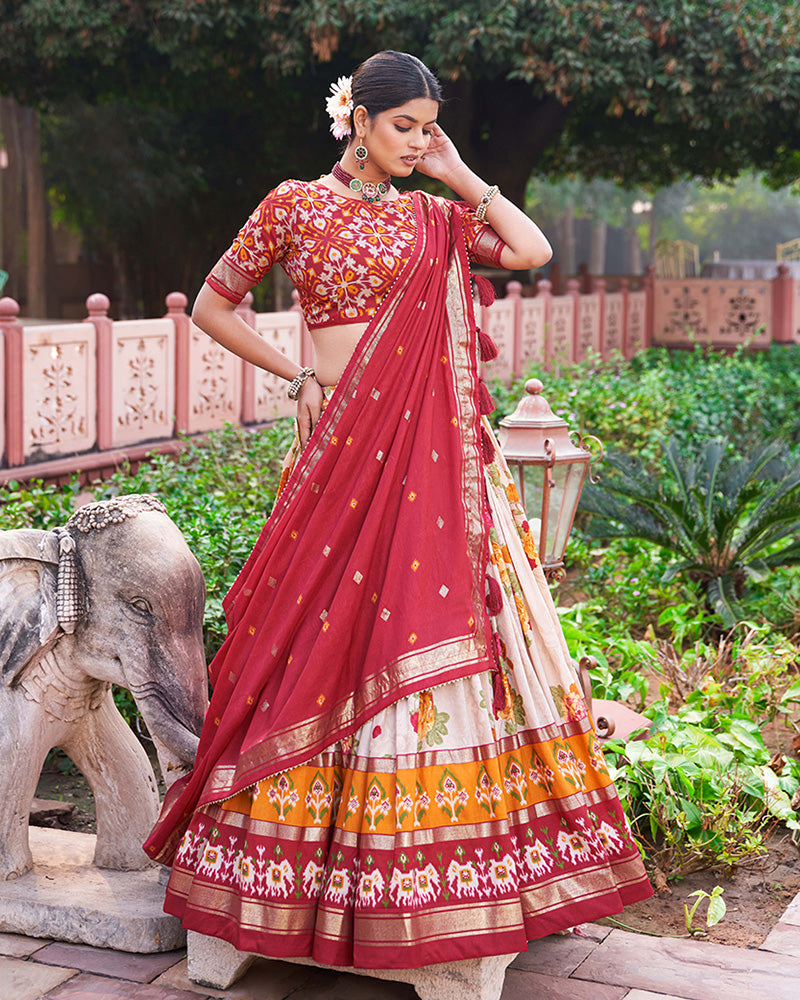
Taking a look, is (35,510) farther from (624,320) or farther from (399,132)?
(624,320)

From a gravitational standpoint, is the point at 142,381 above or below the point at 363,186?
below

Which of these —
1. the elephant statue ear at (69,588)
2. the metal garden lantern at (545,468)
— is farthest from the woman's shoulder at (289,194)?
the metal garden lantern at (545,468)

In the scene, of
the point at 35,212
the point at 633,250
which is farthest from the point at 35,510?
the point at 633,250

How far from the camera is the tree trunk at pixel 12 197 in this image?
17234mm

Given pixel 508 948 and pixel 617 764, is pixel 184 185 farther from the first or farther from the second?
pixel 508 948

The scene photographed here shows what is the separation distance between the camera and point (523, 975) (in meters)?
2.42

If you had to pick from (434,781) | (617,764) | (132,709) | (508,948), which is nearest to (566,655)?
(434,781)

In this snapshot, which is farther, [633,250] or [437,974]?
[633,250]

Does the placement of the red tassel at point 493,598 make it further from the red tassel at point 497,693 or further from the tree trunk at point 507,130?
the tree trunk at point 507,130

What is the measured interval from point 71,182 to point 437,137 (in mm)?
17089

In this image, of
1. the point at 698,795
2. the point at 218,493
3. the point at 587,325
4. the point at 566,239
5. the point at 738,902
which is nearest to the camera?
the point at 738,902

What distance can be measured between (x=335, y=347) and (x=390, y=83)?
54 cm

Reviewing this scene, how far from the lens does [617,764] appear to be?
345 cm

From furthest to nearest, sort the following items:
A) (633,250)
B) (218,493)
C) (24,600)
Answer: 1. (633,250)
2. (218,493)
3. (24,600)
